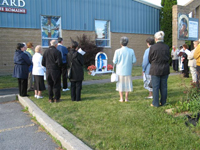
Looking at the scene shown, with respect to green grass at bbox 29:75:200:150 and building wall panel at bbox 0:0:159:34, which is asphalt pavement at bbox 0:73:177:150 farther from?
building wall panel at bbox 0:0:159:34

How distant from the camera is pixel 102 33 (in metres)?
17.4

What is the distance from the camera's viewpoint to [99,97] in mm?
6941

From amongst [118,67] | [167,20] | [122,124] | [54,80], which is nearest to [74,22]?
[167,20]

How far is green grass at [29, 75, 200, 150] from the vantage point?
3539 millimetres

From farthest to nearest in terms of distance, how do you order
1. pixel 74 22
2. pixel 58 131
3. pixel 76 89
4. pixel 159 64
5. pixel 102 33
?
pixel 102 33
pixel 74 22
pixel 76 89
pixel 159 64
pixel 58 131

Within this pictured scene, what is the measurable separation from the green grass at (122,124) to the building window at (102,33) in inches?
449

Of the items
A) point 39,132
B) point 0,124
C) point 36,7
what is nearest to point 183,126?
point 39,132

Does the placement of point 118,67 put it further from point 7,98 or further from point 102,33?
point 102,33

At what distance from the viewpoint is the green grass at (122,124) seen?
11.6 feet

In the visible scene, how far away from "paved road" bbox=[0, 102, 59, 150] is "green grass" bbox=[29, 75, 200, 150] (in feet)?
1.58

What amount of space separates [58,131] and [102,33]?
1412 cm

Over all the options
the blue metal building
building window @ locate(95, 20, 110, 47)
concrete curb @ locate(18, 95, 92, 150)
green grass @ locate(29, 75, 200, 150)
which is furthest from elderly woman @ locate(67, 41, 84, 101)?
building window @ locate(95, 20, 110, 47)

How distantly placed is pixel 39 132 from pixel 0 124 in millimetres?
1233

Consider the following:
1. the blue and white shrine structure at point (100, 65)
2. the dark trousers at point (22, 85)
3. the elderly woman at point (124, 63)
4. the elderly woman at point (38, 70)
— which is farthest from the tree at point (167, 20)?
the dark trousers at point (22, 85)
